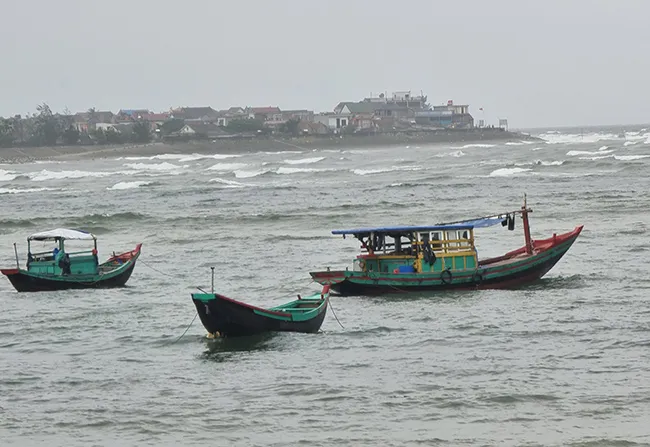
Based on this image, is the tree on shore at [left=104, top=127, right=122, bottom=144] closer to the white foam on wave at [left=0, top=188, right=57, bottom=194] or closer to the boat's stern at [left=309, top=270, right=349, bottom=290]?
the white foam on wave at [left=0, top=188, right=57, bottom=194]

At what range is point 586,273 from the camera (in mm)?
27547

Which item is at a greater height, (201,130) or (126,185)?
(201,130)

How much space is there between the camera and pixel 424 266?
82.2ft

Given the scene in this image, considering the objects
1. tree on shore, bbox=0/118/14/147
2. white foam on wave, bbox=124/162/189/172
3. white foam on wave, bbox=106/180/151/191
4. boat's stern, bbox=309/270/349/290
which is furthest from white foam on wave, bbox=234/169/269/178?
tree on shore, bbox=0/118/14/147

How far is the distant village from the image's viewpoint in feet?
478

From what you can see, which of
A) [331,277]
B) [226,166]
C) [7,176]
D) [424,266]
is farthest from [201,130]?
[424,266]

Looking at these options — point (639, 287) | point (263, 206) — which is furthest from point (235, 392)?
point (263, 206)

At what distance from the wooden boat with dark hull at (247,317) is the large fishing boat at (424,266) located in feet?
12.2

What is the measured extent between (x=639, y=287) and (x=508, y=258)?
3345 mm

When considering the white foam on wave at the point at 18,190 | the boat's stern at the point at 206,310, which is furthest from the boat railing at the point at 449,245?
the white foam on wave at the point at 18,190

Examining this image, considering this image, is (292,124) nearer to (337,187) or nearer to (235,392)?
(337,187)

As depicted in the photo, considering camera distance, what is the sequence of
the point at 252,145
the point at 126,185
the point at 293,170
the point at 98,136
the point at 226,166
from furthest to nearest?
the point at 98,136
the point at 252,145
the point at 226,166
the point at 293,170
the point at 126,185

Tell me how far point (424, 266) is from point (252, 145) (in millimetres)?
119468

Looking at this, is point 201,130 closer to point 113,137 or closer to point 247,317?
point 113,137
